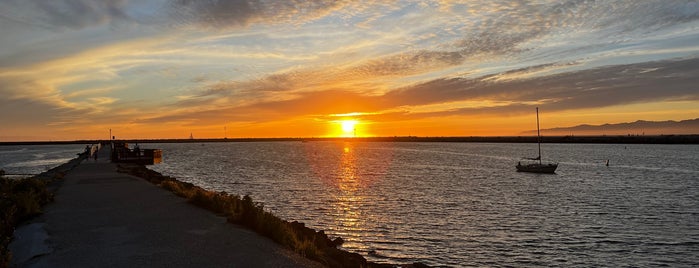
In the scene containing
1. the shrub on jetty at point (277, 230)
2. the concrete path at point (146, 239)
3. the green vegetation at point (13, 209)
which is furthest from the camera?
the shrub on jetty at point (277, 230)

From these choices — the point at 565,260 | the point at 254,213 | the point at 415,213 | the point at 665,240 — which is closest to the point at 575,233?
the point at 665,240

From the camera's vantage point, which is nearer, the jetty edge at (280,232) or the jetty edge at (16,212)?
the jetty edge at (16,212)

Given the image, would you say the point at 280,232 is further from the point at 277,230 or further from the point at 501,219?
the point at 501,219

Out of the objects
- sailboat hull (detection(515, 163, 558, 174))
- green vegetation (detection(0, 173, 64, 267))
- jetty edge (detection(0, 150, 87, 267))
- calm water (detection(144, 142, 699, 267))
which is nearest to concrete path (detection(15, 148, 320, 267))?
jetty edge (detection(0, 150, 87, 267))

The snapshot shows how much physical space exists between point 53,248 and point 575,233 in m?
24.1

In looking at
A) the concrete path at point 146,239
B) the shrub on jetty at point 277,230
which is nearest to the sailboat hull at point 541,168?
the shrub on jetty at point 277,230

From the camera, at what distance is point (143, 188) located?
90.7 ft

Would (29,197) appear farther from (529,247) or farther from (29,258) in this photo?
(529,247)

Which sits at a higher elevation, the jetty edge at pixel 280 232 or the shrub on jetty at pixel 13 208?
the shrub on jetty at pixel 13 208

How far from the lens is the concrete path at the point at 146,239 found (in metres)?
11.5

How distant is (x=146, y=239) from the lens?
13.6 metres

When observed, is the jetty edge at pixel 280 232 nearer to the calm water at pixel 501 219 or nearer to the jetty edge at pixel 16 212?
the calm water at pixel 501 219

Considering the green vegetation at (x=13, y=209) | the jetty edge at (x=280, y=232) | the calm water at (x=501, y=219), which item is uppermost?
the green vegetation at (x=13, y=209)

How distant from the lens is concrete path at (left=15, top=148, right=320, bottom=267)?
1146cm
